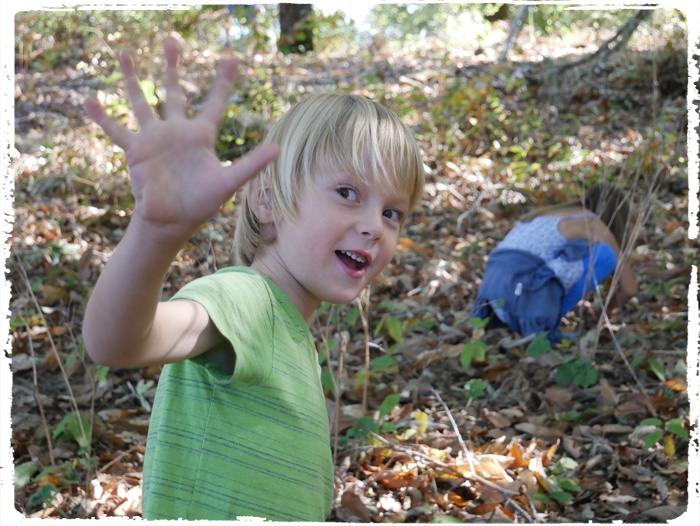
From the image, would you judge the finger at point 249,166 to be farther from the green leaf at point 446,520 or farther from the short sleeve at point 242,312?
the green leaf at point 446,520

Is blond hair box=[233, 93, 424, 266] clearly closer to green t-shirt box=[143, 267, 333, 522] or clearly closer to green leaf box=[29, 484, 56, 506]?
green t-shirt box=[143, 267, 333, 522]

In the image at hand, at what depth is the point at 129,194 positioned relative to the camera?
5.76 meters

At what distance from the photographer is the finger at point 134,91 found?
1.00 m

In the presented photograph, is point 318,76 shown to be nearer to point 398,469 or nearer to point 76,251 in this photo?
point 76,251

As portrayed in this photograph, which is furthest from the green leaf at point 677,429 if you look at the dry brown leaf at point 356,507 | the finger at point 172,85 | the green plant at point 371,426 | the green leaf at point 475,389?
the finger at point 172,85

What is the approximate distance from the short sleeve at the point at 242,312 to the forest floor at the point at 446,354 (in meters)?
1.23

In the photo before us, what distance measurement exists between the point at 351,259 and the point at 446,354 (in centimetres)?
231

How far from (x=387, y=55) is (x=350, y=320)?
26.3ft

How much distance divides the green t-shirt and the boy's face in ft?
0.36

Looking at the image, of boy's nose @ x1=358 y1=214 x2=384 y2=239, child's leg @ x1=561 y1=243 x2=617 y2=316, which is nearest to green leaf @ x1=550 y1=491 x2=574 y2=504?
boy's nose @ x1=358 y1=214 x2=384 y2=239

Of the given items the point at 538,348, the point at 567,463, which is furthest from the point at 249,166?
the point at 538,348

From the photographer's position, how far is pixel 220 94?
1060mm

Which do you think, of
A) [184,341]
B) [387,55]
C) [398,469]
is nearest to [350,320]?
[398,469]

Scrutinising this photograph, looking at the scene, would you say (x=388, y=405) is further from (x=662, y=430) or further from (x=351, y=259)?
(x=351, y=259)
